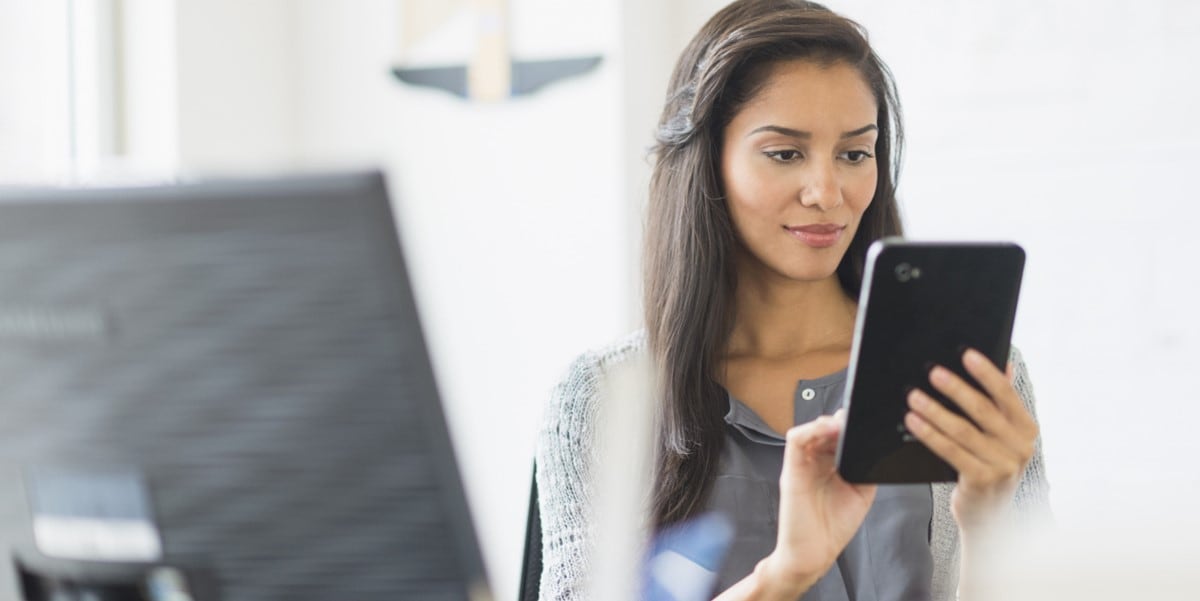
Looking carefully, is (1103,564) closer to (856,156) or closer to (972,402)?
(972,402)

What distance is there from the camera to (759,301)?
1.61 m

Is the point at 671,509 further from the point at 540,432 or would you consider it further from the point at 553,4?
the point at 553,4

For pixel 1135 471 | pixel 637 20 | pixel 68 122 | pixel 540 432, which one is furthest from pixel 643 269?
pixel 68 122

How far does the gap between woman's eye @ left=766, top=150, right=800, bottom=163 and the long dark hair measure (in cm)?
8

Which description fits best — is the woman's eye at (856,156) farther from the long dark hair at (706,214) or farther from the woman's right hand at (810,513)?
the woman's right hand at (810,513)

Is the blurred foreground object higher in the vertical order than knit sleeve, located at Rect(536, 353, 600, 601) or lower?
higher

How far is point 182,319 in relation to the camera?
619 millimetres

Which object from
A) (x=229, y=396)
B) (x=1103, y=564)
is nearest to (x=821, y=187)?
(x=229, y=396)

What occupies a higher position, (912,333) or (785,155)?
(785,155)

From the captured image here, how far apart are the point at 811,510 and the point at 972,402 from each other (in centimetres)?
18

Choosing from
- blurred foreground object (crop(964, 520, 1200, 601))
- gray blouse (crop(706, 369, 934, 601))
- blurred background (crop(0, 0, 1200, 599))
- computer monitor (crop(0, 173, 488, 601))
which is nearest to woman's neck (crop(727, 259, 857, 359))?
gray blouse (crop(706, 369, 934, 601))

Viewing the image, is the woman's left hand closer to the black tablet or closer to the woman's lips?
the black tablet

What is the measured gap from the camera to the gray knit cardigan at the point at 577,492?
136 centimetres

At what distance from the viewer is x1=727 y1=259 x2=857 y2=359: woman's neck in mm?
1580
